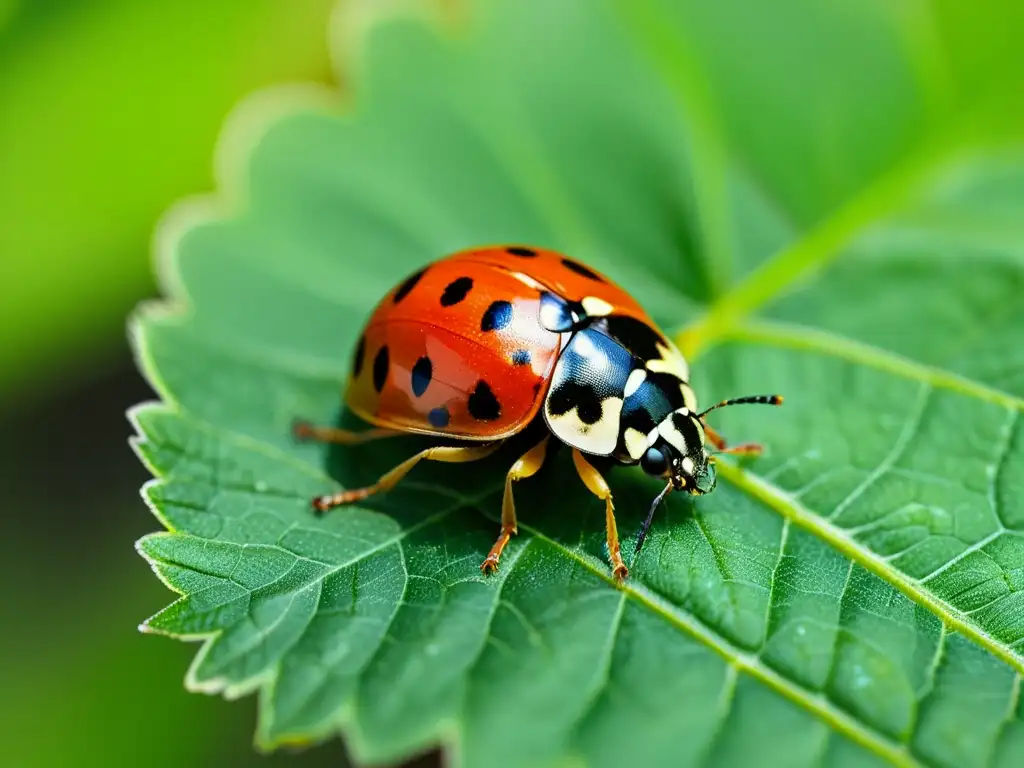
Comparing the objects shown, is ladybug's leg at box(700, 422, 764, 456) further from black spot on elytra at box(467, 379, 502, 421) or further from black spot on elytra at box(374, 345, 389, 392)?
black spot on elytra at box(374, 345, 389, 392)

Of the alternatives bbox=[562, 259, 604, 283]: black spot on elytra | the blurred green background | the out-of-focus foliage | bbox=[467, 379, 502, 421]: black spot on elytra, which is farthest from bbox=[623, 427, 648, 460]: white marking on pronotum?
the out-of-focus foliage

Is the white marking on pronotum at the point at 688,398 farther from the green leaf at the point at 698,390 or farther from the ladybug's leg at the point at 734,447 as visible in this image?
the green leaf at the point at 698,390

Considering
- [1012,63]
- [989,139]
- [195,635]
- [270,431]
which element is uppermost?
[1012,63]

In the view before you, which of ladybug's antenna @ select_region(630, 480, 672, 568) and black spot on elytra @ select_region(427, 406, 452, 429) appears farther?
black spot on elytra @ select_region(427, 406, 452, 429)

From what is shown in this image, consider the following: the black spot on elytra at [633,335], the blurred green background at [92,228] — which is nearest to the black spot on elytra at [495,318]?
the black spot on elytra at [633,335]

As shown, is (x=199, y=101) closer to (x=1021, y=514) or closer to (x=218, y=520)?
(x=218, y=520)

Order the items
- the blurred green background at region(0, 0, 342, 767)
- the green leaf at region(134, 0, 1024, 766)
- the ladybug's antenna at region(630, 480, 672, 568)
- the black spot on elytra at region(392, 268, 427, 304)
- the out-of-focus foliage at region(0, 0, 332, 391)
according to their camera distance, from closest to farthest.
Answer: the green leaf at region(134, 0, 1024, 766)
the ladybug's antenna at region(630, 480, 672, 568)
the black spot on elytra at region(392, 268, 427, 304)
the blurred green background at region(0, 0, 342, 767)
the out-of-focus foliage at region(0, 0, 332, 391)

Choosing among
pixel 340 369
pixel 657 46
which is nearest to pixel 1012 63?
pixel 657 46
